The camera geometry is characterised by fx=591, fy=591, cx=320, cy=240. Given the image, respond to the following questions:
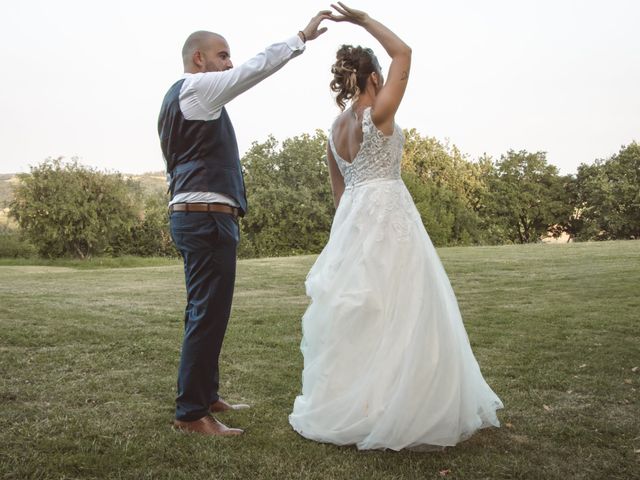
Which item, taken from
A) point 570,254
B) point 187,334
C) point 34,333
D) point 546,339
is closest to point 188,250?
point 187,334

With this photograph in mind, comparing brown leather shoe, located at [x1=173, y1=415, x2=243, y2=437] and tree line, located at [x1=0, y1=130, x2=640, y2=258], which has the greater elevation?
tree line, located at [x1=0, y1=130, x2=640, y2=258]

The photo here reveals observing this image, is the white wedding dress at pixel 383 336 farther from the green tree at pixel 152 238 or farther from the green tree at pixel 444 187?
the green tree at pixel 152 238

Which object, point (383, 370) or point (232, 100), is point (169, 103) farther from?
point (383, 370)

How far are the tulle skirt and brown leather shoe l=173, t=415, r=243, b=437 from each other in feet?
1.50

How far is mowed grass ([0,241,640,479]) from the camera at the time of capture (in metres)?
3.63

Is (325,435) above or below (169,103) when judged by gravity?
below

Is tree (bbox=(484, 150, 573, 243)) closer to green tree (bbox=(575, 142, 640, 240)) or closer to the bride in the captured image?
green tree (bbox=(575, 142, 640, 240))

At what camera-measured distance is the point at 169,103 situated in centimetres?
404

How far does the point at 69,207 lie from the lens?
36344 millimetres

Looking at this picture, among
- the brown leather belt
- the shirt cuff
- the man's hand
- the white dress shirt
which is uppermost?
the man's hand

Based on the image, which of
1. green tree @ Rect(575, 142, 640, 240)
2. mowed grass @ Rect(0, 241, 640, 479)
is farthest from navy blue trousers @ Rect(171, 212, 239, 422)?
green tree @ Rect(575, 142, 640, 240)

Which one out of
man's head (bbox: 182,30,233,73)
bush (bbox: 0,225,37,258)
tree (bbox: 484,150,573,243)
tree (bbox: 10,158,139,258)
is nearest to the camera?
man's head (bbox: 182,30,233,73)

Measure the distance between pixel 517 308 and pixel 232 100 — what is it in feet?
26.0

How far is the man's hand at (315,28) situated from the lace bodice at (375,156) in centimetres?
60
